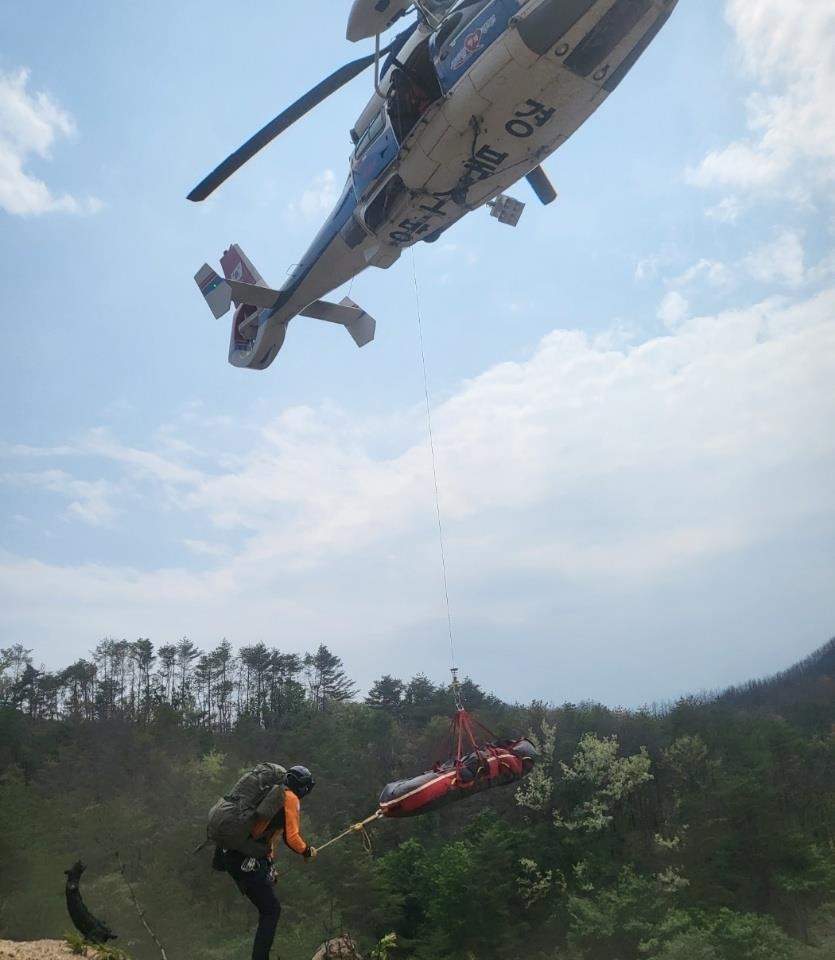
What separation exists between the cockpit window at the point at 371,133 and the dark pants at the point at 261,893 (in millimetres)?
8482

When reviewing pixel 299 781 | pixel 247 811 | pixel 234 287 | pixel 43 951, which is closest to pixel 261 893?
pixel 247 811

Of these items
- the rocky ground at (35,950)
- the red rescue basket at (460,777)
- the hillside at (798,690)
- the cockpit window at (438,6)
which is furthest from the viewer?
the hillside at (798,690)

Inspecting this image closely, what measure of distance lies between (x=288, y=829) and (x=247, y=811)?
31 centimetres

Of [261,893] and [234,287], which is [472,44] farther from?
[261,893]

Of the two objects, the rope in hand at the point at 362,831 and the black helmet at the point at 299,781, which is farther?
the rope in hand at the point at 362,831

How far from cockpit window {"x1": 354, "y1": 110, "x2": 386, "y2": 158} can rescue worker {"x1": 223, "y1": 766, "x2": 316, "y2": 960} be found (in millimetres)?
8013

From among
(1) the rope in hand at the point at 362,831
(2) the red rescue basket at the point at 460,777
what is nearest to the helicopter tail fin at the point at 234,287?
(2) the red rescue basket at the point at 460,777

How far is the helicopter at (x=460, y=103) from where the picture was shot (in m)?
7.40

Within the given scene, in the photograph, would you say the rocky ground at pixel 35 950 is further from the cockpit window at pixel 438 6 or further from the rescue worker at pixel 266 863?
the cockpit window at pixel 438 6

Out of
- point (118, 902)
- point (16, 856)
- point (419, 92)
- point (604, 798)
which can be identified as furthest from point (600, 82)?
point (604, 798)

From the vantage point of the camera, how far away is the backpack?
487cm

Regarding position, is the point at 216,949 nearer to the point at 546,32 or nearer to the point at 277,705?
the point at 546,32

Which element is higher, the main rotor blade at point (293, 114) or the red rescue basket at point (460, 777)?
the main rotor blade at point (293, 114)

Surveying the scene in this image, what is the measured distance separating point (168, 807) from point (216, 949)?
7027 mm
